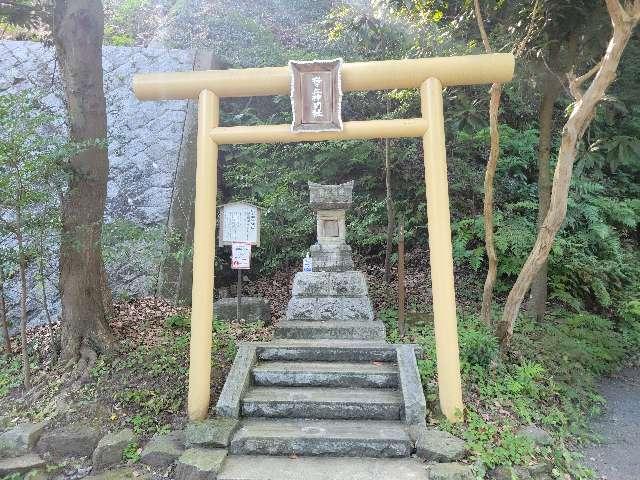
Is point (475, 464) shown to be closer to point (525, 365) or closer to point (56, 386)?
point (525, 365)

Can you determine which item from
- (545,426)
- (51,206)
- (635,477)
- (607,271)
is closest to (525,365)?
(545,426)

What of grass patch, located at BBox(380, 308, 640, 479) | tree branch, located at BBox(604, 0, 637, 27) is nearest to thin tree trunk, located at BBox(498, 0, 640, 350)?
tree branch, located at BBox(604, 0, 637, 27)

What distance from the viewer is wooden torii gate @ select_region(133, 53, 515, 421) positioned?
432 cm

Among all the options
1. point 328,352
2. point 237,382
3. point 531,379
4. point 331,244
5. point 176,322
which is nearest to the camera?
point 237,382

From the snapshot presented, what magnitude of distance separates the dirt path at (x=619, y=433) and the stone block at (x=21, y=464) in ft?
16.5

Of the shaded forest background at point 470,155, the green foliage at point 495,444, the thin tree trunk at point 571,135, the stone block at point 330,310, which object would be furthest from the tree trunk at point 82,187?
the thin tree trunk at point 571,135

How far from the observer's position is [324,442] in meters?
4.04

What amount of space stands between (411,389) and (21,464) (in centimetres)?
358

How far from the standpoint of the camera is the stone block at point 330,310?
6.52 meters

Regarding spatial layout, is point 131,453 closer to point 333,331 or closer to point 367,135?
point 333,331

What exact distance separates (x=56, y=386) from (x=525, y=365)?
5.20 meters

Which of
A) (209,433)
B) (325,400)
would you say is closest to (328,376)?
(325,400)

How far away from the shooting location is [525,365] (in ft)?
17.3

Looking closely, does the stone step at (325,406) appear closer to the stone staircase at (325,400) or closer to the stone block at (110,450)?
the stone staircase at (325,400)
